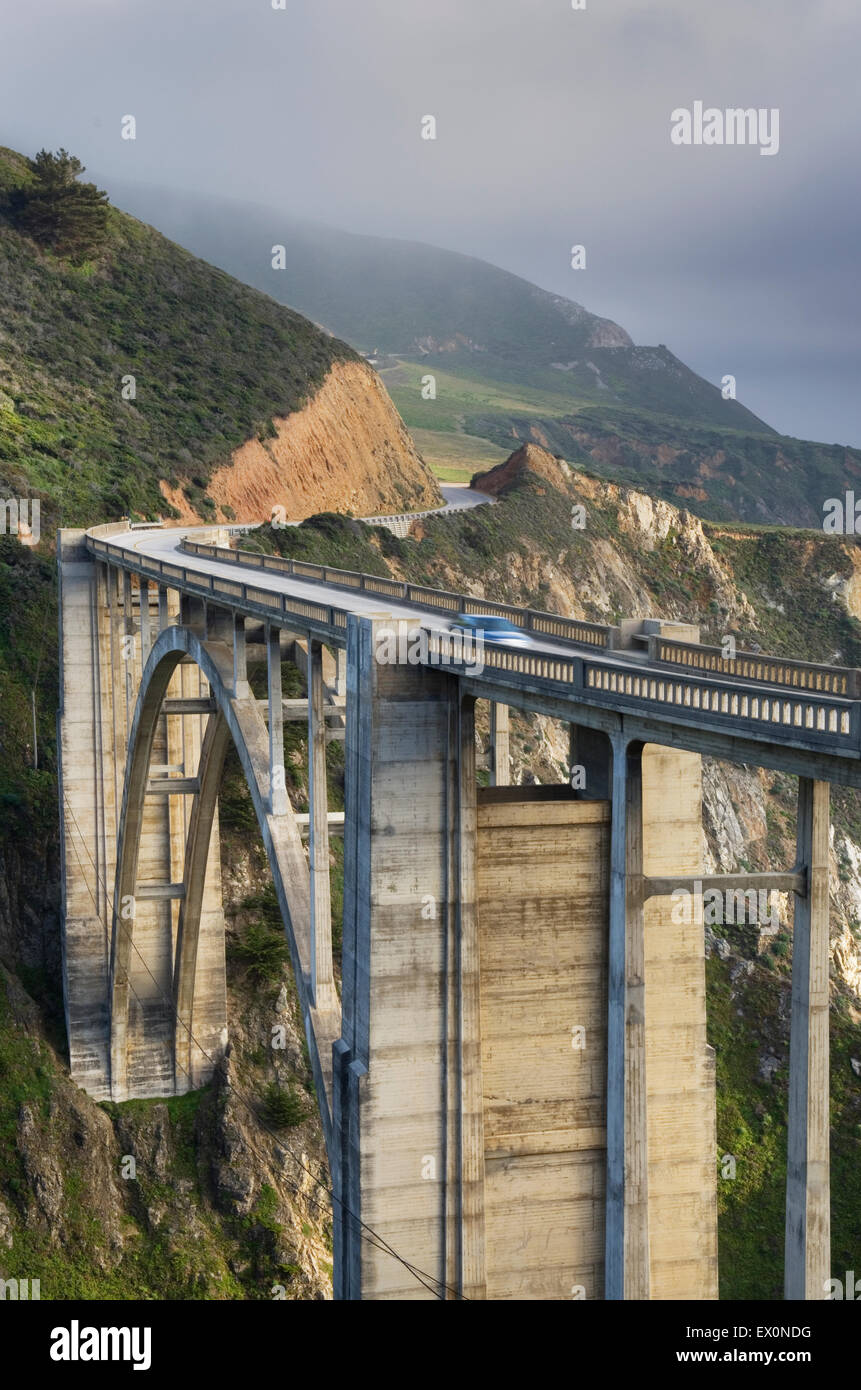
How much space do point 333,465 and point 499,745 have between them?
2610 inches

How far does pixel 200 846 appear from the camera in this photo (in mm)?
37438

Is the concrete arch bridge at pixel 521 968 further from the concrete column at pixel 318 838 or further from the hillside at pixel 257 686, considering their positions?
the hillside at pixel 257 686

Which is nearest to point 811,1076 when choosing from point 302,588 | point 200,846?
point 302,588

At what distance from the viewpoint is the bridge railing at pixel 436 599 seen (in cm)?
2199

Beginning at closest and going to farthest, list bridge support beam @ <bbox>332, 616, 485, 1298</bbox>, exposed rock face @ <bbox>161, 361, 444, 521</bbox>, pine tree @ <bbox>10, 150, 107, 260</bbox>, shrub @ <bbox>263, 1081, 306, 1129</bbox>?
bridge support beam @ <bbox>332, 616, 485, 1298</bbox>
shrub @ <bbox>263, 1081, 306, 1129</bbox>
exposed rock face @ <bbox>161, 361, 444, 521</bbox>
pine tree @ <bbox>10, 150, 107, 260</bbox>

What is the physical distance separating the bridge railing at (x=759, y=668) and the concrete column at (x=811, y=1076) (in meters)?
2.02

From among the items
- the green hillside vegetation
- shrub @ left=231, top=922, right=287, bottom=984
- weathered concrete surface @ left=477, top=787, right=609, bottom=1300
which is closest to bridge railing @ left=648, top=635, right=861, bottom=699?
weathered concrete surface @ left=477, top=787, right=609, bottom=1300

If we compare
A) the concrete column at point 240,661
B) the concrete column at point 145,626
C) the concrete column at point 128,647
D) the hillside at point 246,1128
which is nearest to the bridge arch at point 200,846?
the concrete column at point 240,661

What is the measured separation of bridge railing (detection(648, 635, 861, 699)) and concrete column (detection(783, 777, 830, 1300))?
202cm

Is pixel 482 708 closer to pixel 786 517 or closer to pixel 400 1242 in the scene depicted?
pixel 400 1242

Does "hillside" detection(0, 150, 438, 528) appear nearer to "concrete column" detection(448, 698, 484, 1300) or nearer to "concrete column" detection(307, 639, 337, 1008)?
"concrete column" detection(307, 639, 337, 1008)

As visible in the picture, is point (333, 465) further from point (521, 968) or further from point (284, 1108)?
point (521, 968)

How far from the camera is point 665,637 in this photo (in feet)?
65.9

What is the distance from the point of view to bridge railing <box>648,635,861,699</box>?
1561 centimetres
